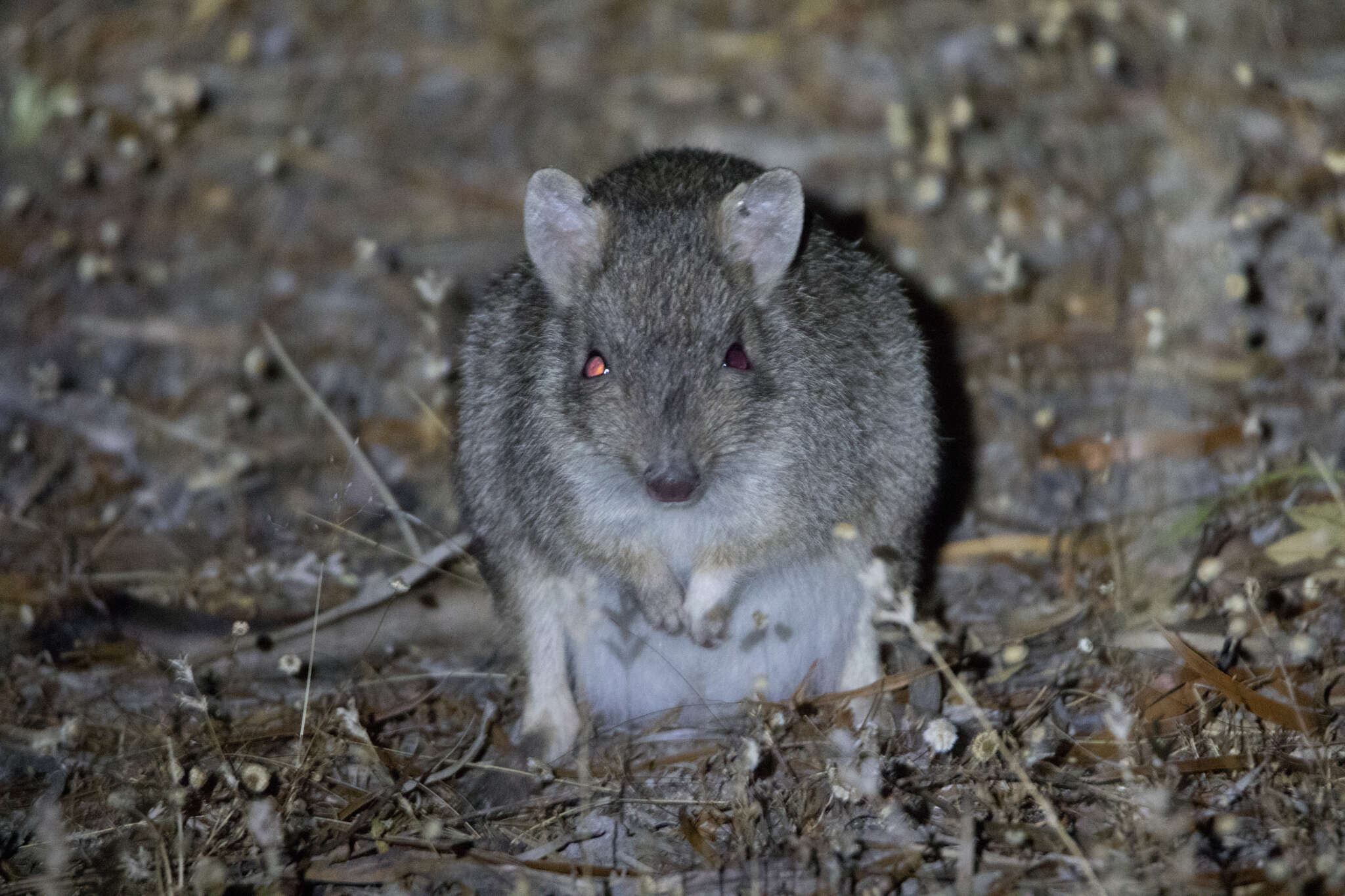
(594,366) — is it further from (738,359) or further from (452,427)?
(452,427)

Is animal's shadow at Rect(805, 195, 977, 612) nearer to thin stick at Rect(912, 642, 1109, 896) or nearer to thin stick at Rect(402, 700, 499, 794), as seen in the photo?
thin stick at Rect(912, 642, 1109, 896)

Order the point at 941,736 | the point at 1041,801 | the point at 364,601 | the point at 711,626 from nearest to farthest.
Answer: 1. the point at 1041,801
2. the point at 941,736
3. the point at 711,626
4. the point at 364,601

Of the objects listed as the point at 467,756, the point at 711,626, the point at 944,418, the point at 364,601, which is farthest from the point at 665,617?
the point at 944,418

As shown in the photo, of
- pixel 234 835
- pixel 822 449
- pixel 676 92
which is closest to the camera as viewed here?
pixel 234 835

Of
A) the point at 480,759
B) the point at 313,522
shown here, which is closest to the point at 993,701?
the point at 480,759

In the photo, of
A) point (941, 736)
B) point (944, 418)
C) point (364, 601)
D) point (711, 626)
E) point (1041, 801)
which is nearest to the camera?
point (1041, 801)

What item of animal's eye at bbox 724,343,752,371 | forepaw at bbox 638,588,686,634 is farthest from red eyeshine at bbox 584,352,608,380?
forepaw at bbox 638,588,686,634

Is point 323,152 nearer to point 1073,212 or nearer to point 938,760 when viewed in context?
point 1073,212

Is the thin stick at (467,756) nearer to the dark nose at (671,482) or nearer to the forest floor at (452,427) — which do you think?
the forest floor at (452,427)
